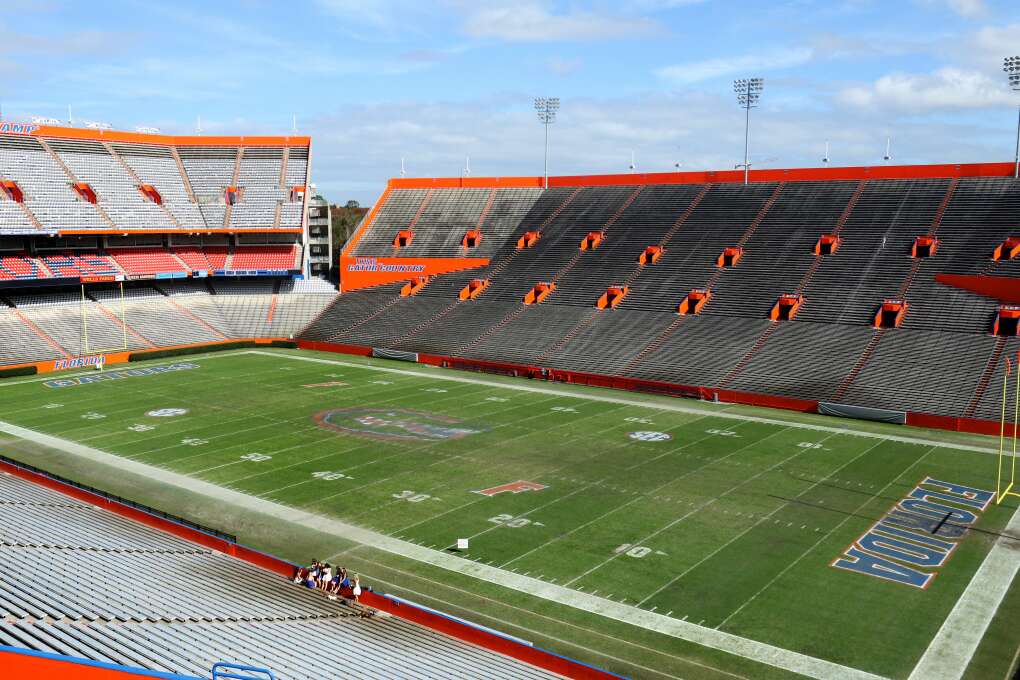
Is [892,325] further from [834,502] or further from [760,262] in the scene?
[834,502]

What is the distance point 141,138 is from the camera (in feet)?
238

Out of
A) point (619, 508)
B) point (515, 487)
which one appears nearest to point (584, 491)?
point (619, 508)

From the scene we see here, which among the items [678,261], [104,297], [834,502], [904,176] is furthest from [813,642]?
[104,297]

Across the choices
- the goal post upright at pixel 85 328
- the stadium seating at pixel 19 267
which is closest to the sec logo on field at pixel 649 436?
the goal post upright at pixel 85 328

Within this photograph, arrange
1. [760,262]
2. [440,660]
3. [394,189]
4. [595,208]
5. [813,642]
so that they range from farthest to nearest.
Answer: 1. [394,189]
2. [595,208]
3. [760,262]
4. [813,642]
5. [440,660]

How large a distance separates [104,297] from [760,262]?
46756 millimetres

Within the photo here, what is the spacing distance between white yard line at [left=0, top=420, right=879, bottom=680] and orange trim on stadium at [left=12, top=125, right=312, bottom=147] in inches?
1802

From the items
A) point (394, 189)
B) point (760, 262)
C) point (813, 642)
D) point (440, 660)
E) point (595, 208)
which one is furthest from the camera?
point (394, 189)

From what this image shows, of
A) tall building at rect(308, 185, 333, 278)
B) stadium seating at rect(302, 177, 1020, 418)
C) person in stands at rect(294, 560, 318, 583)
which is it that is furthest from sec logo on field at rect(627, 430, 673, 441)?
tall building at rect(308, 185, 333, 278)

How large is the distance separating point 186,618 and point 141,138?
66.3 m

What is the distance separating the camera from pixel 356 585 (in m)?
18.8

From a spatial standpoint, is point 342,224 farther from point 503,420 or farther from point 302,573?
point 302,573

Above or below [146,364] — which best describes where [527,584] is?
below

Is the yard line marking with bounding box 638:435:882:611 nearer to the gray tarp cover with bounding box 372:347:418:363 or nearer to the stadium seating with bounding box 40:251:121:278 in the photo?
the gray tarp cover with bounding box 372:347:418:363
